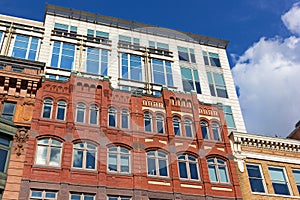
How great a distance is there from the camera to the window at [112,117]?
27.2 meters

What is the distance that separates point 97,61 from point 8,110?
13.6 m

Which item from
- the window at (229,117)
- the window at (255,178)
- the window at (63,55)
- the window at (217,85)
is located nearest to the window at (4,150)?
the window at (63,55)

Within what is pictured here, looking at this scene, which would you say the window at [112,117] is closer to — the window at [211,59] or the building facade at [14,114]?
the building facade at [14,114]

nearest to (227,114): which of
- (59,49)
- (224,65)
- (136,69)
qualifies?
(224,65)

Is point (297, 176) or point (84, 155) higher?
point (84, 155)

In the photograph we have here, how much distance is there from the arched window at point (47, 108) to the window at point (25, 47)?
1033 centimetres

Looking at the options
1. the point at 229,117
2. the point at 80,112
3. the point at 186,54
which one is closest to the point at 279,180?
the point at 229,117

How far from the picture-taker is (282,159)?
29.5m

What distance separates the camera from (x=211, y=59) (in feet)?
140

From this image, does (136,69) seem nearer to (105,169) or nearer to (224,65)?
(224,65)

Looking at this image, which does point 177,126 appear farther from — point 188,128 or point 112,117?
point 112,117

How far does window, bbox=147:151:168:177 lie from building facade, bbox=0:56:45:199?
8747mm

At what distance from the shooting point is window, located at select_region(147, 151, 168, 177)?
25684 millimetres

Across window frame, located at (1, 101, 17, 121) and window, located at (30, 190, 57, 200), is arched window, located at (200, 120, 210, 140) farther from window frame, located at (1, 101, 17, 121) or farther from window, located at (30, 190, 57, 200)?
window frame, located at (1, 101, 17, 121)
